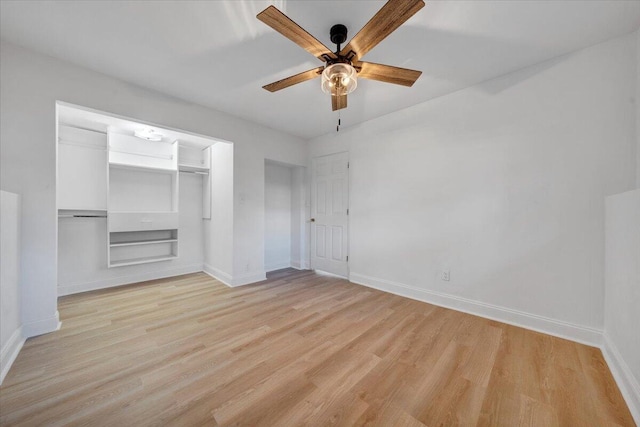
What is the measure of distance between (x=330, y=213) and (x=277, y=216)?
1.20 metres

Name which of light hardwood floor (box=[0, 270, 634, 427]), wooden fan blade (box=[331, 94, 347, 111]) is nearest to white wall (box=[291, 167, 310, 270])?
light hardwood floor (box=[0, 270, 634, 427])

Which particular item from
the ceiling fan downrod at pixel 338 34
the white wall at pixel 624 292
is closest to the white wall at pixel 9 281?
the ceiling fan downrod at pixel 338 34

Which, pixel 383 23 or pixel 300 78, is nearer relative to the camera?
pixel 383 23

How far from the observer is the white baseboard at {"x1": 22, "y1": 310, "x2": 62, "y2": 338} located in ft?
6.85

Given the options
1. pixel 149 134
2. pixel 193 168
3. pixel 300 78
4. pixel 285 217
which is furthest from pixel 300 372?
pixel 193 168

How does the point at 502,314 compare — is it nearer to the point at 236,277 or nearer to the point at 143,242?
the point at 236,277

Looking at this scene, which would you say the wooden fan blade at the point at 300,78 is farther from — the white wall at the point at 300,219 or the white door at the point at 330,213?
the white wall at the point at 300,219

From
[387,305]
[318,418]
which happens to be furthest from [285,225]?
[318,418]

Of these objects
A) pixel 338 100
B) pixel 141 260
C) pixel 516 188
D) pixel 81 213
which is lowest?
pixel 141 260

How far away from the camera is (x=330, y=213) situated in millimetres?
4250

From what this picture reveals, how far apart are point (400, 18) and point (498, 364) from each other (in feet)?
8.22

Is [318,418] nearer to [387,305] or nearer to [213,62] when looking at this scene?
[387,305]

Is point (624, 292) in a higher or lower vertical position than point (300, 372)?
higher

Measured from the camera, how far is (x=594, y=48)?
6.72ft
